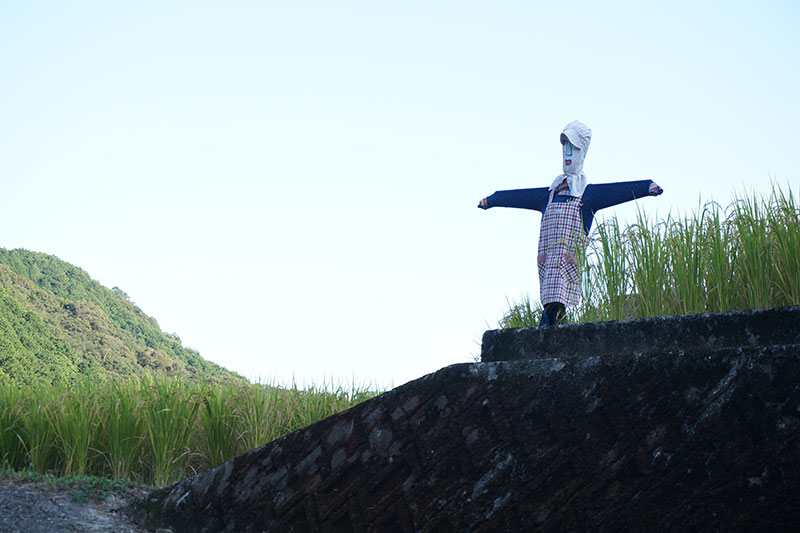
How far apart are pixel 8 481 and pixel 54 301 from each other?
20912 millimetres

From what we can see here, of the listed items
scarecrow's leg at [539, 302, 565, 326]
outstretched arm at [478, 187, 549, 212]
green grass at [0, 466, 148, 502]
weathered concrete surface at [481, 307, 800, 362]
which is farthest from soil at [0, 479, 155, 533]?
outstretched arm at [478, 187, 549, 212]

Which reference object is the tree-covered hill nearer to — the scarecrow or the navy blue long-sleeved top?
the scarecrow

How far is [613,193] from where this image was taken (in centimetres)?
518

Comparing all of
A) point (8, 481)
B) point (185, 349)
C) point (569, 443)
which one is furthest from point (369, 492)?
point (185, 349)

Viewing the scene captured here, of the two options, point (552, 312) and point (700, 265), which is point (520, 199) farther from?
point (700, 265)

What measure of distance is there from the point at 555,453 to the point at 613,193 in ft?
10.2

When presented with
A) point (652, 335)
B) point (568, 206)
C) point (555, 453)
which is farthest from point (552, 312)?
point (555, 453)

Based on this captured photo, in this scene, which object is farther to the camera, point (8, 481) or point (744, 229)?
point (8, 481)

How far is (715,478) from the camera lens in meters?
2.30

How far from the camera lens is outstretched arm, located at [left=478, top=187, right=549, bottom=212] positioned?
565cm

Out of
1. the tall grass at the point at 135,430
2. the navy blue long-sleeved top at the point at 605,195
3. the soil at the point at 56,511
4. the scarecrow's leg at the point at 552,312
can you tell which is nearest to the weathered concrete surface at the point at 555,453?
the soil at the point at 56,511

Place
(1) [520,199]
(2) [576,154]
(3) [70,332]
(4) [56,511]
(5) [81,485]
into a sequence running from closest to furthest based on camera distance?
(4) [56,511] → (5) [81,485] → (2) [576,154] → (1) [520,199] → (3) [70,332]

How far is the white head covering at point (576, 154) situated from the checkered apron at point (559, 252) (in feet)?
0.31

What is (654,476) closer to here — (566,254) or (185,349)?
(566,254)
